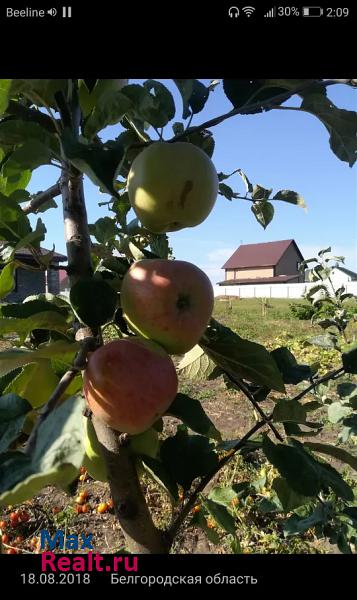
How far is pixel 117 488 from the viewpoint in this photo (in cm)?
73

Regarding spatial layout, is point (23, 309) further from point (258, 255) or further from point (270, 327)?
point (258, 255)

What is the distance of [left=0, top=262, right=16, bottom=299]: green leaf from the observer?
770mm

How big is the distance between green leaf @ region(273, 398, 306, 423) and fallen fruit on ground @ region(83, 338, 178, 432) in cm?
26

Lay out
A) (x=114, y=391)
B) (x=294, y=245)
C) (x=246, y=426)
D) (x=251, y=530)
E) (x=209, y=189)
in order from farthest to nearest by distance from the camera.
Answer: (x=294, y=245), (x=246, y=426), (x=251, y=530), (x=209, y=189), (x=114, y=391)

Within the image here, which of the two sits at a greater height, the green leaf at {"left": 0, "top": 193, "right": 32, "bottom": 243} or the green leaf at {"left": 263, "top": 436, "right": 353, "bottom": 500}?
the green leaf at {"left": 0, "top": 193, "right": 32, "bottom": 243}

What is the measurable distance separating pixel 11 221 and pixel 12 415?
1.21 feet

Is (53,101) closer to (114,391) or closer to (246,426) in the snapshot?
(114,391)

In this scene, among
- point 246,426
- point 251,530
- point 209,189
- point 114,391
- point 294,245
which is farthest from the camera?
point 294,245

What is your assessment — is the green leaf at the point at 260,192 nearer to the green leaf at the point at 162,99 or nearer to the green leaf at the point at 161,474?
the green leaf at the point at 162,99

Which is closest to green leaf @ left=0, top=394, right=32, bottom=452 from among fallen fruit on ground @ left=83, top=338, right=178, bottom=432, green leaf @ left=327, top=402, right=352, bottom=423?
fallen fruit on ground @ left=83, top=338, right=178, bottom=432

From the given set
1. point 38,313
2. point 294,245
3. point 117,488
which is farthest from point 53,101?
point 294,245

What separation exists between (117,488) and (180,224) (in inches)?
17.1
